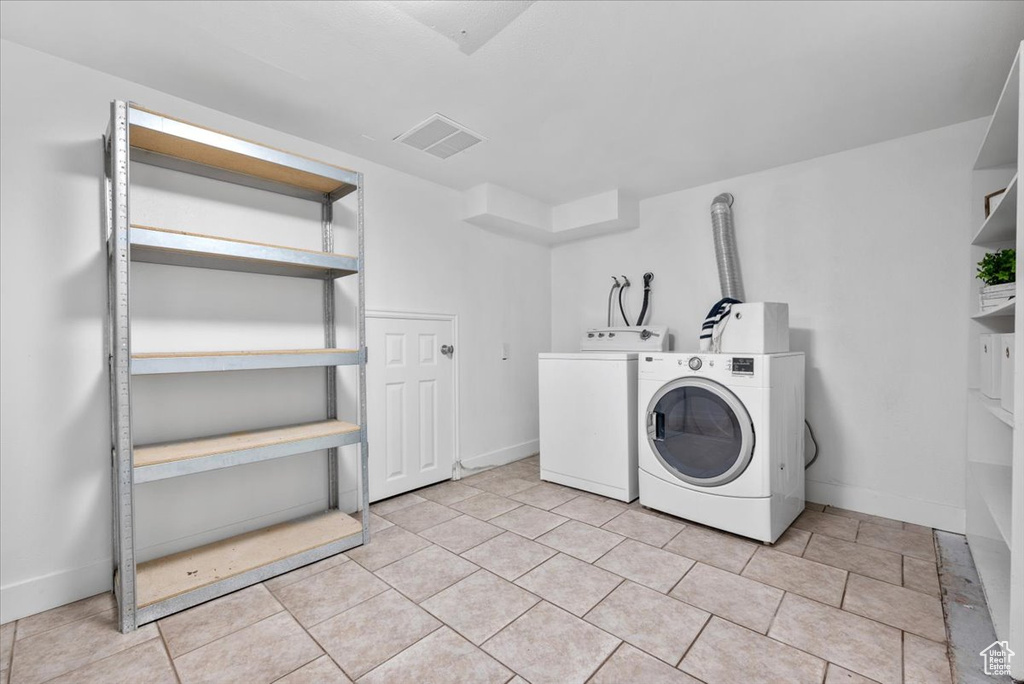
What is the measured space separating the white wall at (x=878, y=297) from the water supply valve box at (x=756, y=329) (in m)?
0.58

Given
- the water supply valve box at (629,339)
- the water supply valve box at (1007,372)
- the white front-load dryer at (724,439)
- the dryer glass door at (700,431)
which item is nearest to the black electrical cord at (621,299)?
the water supply valve box at (629,339)

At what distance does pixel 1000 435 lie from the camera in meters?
2.27

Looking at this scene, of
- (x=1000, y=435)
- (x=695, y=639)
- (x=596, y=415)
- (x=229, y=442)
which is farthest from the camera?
(x=596, y=415)

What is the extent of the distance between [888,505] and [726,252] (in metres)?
1.85

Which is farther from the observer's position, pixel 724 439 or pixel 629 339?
pixel 629 339

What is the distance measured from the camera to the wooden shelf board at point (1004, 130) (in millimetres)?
1438

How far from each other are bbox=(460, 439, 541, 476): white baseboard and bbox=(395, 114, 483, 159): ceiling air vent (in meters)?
2.29

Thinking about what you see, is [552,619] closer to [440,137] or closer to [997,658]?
[997,658]

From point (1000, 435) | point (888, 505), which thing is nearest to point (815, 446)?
point (888, 505)

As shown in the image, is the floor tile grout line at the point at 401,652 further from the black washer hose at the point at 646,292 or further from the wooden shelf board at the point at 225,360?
the black washer hose at the point at 646,292

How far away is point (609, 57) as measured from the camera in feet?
6.26

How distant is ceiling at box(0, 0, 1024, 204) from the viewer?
166 cm

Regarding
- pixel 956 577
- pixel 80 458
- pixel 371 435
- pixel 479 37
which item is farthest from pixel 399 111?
pixel 956 577

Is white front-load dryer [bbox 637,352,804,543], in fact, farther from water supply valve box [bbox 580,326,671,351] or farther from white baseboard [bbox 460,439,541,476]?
white baseboard [bbox 460,439,541,476]
